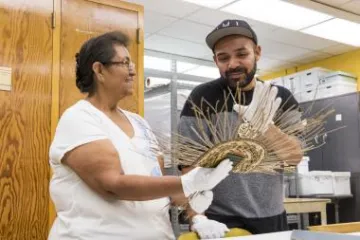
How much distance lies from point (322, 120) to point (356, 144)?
434 cm

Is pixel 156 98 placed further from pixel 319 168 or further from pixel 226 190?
pixel 319 168

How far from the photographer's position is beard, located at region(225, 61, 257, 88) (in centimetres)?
135

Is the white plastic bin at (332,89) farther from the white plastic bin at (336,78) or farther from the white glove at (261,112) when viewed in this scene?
the white glove at (261,112)

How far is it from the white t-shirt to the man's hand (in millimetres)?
305

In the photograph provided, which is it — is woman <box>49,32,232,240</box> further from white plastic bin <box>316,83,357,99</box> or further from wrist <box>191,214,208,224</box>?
white plastic bin <box>316,83,357,99</box>

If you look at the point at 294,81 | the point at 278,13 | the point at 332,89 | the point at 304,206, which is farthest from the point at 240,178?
the point at 294,81

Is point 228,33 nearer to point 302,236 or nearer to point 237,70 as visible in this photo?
point 237,70

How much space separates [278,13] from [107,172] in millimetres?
4006

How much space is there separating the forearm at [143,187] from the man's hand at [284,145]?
240 millimetres

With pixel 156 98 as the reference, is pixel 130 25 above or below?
above

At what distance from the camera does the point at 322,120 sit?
0.98 m

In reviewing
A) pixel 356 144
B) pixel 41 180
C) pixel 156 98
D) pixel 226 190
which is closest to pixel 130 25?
pixel 156 98

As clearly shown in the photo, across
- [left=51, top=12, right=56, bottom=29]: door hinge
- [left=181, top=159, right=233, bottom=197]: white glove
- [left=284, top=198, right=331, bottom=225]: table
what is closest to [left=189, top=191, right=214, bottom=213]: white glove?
[left=181, top=159, right=233, bottom=197]: white glove

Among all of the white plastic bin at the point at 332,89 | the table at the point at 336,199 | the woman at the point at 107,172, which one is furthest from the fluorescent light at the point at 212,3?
the woman at the point at 107,172
